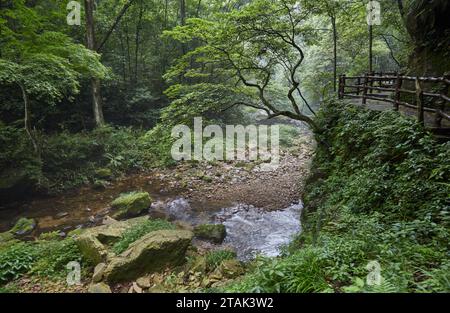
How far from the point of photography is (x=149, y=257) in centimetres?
630

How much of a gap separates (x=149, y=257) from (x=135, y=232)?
1526 mm

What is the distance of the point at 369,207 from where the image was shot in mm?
5117

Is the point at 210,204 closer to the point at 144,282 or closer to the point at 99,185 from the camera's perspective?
the point at 144,282

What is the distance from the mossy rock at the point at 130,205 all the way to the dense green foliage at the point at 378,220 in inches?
241

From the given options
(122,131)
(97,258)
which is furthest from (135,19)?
(97,258)

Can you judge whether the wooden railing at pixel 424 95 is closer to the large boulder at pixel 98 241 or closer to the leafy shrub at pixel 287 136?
the large boulder at pixel 98 241

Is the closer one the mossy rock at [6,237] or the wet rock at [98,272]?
the wet rock at [98,272]

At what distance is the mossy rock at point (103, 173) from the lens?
13.3 meters

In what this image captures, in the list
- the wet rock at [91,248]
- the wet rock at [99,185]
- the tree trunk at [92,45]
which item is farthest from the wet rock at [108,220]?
the tree trunk at [92,45]

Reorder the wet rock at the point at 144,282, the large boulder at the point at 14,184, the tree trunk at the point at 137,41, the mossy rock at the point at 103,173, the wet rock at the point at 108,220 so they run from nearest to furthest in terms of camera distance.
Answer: the wet rock at the point at 144,282 → the wet rock at the point at 108,220 → the large boulder at the point at 14,184 → the mossy rock at the point at 103,173 → the tree trunk at the point at 137,41

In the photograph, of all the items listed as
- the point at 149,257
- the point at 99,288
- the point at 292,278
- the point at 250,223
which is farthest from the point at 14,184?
the point at 292,278

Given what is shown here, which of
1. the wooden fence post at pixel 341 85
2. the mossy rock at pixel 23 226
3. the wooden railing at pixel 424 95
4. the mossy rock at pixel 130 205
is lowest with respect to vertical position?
the mossy rock at pixel 23 226
